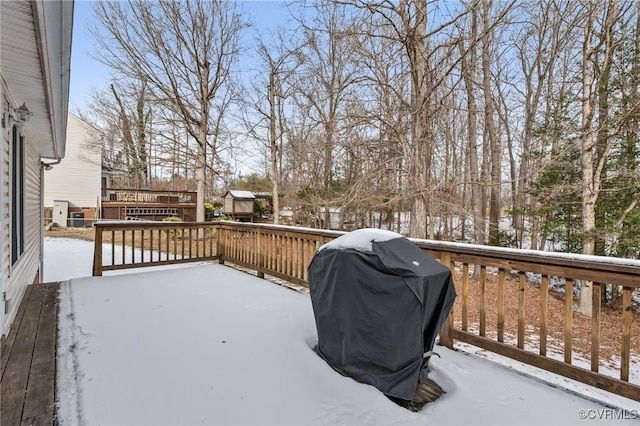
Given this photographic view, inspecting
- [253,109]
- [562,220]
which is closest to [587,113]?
[562,220]

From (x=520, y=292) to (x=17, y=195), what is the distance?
505cm

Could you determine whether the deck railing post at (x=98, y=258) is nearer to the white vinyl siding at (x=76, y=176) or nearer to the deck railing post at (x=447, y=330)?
the deck railing post at (x=447, y=330)

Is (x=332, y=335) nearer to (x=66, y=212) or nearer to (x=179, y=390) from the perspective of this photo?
(x=179, y=390)

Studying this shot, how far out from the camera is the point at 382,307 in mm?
2008

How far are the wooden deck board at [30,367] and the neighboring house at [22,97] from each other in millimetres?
146

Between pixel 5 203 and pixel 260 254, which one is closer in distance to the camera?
pixel 5 203

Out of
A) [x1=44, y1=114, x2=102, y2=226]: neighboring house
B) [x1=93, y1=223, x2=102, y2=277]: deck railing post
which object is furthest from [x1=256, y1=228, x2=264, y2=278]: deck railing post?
[x1=44, y1=114, x2=102, y2=226]: neighboring house

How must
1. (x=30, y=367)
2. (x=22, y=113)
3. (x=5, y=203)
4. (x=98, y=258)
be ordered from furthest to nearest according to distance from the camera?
(x=98, y=258)
(x=22, y=113)
(x=5, y=203)
(x=30, y=367)

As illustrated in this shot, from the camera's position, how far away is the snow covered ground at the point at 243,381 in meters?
1.81

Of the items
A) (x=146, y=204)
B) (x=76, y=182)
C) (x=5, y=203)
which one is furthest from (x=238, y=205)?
(x=5, y=203)

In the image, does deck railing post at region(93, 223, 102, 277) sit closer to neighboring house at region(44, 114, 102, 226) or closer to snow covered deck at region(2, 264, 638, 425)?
snow covered deck at region(2, 264, 638, 425)

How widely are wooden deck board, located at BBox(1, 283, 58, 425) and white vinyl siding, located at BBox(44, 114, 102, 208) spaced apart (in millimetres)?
15564

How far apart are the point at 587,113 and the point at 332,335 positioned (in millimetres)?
7249

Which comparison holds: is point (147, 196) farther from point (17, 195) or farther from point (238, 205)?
point (17, 195)
